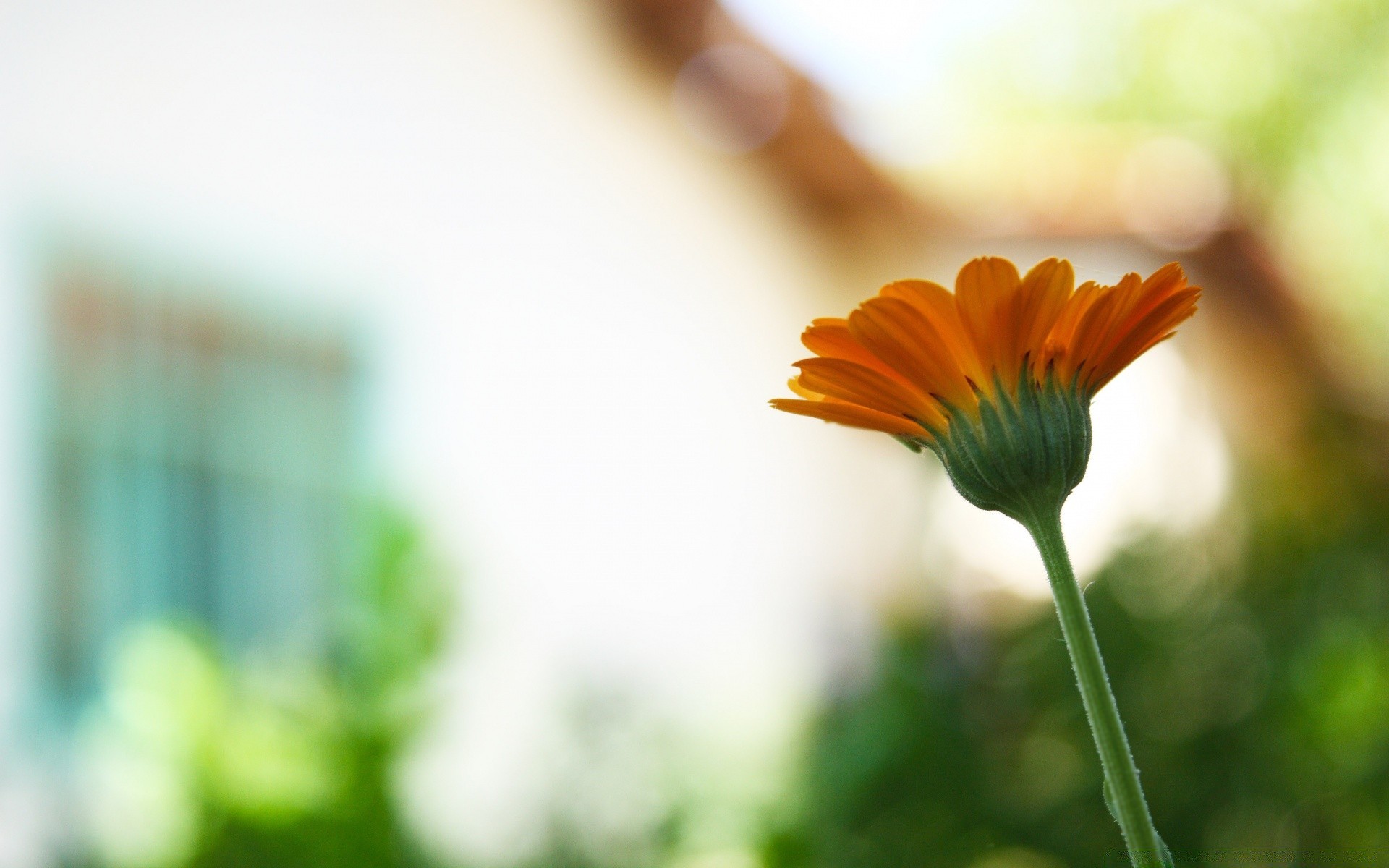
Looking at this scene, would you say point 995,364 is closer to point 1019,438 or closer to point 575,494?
point 1019,438

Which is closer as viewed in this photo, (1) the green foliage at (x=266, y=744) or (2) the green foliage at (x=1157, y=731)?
(2) the green foliage at (x=1157, y=731)

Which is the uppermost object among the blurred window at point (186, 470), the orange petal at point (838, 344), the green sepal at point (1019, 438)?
the blurred window at point (186, 470)

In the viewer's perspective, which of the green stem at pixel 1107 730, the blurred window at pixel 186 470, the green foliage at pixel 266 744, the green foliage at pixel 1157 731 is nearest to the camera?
the green stem at pixel 1107 730

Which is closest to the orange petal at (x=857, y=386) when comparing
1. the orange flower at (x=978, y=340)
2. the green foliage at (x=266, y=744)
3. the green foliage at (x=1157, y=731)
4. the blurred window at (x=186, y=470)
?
the orange flower at (x=978, y=340)

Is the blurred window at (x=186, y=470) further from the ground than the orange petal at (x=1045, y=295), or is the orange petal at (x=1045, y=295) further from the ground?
the blurred window at (x=186, y=470)

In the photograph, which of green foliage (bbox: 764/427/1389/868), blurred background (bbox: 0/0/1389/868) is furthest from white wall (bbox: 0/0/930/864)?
green foliage (bbox: 764/427/1389/868)

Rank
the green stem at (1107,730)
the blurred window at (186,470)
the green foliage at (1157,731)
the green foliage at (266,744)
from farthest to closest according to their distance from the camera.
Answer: the blurred window at (186,470) → the green foliage at (266,744) → the green foliage at (1157,731) → the green stem at (1107,730)

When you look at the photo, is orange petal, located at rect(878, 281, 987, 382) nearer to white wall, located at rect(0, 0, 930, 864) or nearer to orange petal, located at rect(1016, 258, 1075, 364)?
orange petal, located at rect(1016, 258, 1075, 364)

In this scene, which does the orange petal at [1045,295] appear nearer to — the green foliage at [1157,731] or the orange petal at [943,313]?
the orange petal at [943,313]
